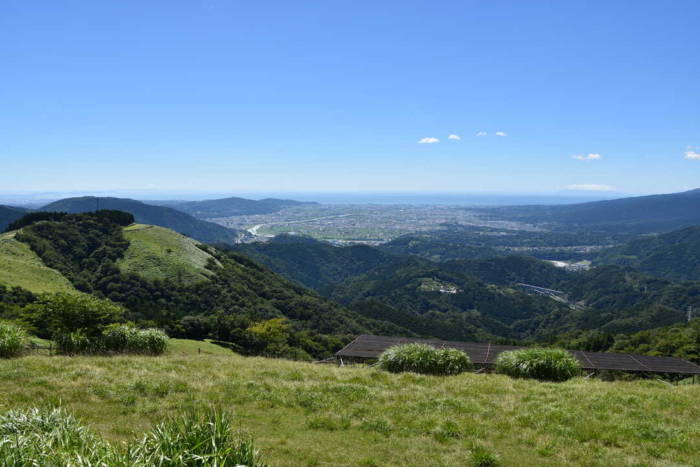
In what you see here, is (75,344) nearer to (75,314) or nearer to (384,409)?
(75,314)

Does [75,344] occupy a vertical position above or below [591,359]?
above

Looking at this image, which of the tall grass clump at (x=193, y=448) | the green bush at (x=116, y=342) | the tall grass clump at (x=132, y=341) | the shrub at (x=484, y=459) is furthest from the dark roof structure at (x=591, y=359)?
the tall grass clump at (x=193, y=448)

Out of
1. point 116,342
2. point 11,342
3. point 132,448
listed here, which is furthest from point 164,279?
point 132,448

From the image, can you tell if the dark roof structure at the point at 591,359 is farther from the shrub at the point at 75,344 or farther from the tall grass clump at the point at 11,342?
the tall grass clump at the point at 11,342

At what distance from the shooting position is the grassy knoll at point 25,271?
4835 centimetres

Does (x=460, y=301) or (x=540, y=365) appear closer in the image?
(x=540, y=365)

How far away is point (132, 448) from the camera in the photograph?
5301 millimetres

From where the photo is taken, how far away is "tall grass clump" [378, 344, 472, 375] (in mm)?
14633

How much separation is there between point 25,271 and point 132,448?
63618 millimetres

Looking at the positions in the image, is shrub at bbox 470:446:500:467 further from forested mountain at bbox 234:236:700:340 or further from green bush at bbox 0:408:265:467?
forested mountain at bbox 234:236:700:340

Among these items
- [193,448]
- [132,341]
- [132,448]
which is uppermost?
[193,448]

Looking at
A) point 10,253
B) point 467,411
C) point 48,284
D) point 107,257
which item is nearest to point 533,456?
point 467,411

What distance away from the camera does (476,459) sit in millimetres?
7520

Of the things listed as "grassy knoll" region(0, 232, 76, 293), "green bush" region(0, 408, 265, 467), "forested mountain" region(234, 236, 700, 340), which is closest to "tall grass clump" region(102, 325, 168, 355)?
"green bush" region(0, 408, 265, 467)
